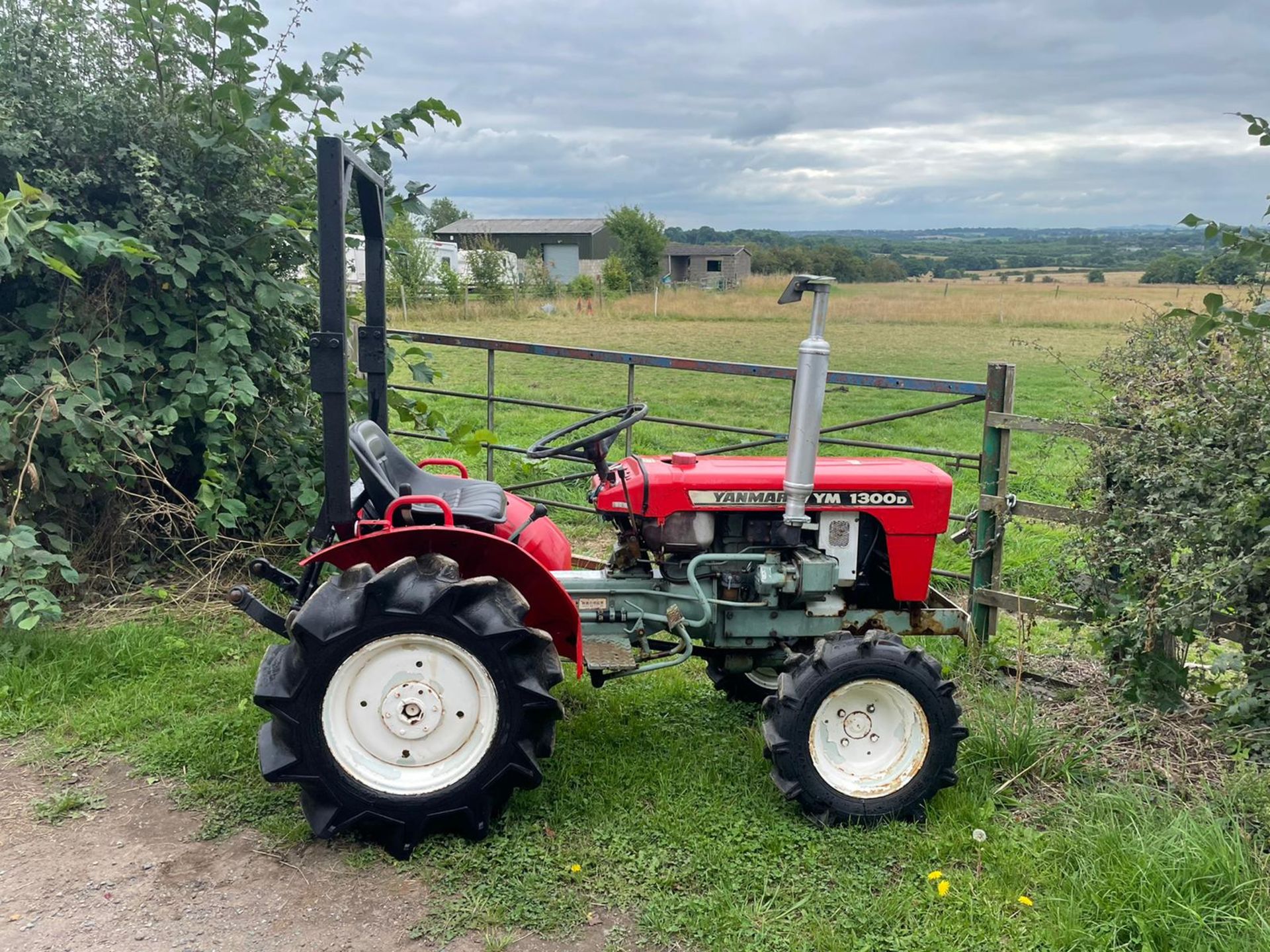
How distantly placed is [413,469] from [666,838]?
1.67m

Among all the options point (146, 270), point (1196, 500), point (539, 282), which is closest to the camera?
point (1196, 500)

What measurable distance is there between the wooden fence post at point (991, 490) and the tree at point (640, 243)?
39.7 metres

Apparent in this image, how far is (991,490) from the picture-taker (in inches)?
182

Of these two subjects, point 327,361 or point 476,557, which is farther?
point 476,557

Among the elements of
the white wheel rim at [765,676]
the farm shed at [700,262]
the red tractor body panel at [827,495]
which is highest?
the farm shed at [700,262]

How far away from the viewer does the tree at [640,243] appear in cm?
4400

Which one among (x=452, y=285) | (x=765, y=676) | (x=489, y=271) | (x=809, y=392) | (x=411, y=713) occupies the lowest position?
(x=765, y=676)

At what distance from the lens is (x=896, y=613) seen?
12.6 feet

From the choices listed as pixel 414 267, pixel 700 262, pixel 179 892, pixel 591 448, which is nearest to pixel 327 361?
pixel 591 448

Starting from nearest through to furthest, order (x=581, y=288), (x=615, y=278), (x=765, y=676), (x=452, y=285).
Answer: (x=765, y=676) → (x=452, y=285) → (x=581, y=288) → (x=615, y=278)

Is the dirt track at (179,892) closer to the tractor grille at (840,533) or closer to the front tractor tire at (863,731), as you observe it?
the front tractor tire at (863,731)

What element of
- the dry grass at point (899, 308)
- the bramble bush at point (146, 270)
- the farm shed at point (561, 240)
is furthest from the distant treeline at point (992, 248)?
the farm shed at point (561, 240)

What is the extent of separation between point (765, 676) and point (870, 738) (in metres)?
0.78

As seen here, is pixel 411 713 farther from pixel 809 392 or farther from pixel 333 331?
pixel 809 392
